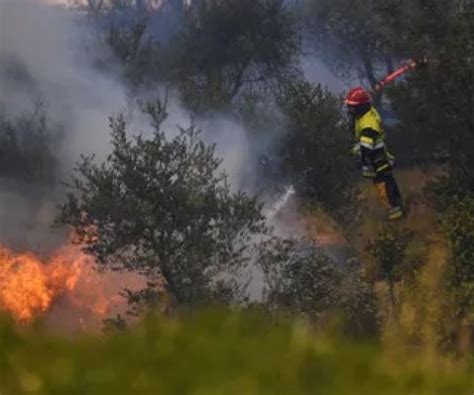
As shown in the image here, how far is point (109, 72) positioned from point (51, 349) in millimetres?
29661

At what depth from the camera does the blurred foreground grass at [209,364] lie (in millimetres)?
4188

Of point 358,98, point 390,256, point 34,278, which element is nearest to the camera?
point 358,98

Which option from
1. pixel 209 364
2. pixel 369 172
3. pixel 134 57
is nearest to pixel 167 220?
pixel 369 172

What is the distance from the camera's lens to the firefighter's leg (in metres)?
19.4

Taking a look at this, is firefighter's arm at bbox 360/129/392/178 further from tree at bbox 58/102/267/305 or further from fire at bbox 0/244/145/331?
fire at bbox 0/244/145/331

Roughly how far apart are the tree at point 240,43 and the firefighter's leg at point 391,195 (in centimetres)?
1776

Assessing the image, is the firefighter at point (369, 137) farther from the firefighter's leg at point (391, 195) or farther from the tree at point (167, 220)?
the tree at point (167, 220)

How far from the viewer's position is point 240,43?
3728 centimetres

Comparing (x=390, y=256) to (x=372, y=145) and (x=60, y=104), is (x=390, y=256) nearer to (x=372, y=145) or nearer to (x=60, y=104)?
(x=372, y=145)

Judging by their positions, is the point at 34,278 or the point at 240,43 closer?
the point at 34,278

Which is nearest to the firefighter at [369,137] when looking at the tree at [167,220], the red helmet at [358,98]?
the red helmet at [358,98]

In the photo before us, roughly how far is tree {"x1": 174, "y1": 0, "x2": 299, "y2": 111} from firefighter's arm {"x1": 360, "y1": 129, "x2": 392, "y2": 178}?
1841 centimetres

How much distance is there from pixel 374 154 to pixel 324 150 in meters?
5.94

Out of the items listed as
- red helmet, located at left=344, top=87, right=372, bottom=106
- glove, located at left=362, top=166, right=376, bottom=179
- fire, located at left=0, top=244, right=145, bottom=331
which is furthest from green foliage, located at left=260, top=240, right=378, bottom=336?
fire, located at left=0, top=244, right=145, bottom=331
